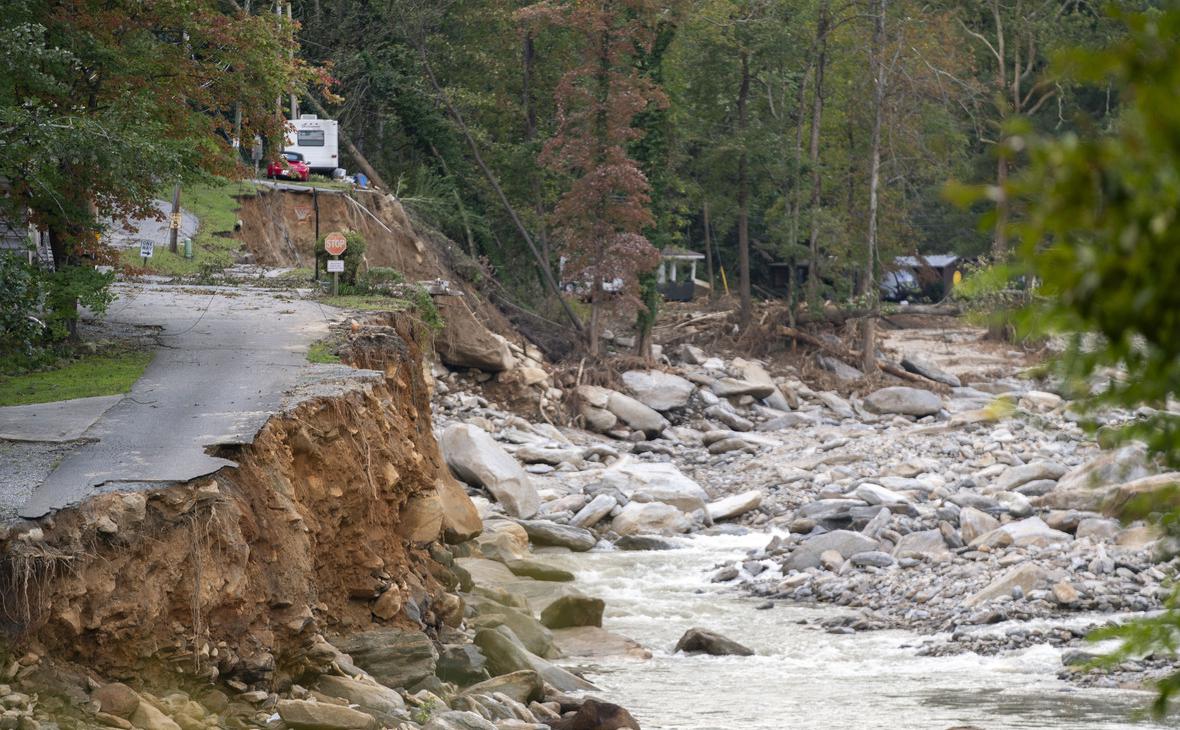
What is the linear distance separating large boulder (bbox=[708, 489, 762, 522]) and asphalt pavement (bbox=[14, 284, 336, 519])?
8088mm

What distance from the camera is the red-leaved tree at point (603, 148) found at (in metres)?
34.3

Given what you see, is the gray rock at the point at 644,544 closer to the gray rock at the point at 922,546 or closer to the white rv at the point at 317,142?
the gray rock at the point at 922,546

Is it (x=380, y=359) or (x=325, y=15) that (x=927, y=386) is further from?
(x=380, y=359)

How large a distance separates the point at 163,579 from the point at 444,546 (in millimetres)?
7492

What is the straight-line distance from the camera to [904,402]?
116 feet

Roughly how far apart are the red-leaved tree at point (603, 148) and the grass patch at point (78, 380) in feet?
66.5

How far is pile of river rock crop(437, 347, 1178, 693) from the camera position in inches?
663

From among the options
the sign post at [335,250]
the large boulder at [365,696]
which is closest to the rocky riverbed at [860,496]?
the sign post at [335,250]

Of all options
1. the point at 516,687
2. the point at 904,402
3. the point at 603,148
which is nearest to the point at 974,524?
the point at 516,687

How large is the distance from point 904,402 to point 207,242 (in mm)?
17612

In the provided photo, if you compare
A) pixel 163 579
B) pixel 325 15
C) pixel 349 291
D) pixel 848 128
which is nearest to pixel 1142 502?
pixel 163 579

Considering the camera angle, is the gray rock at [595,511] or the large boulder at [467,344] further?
the large boulder at [467,344]

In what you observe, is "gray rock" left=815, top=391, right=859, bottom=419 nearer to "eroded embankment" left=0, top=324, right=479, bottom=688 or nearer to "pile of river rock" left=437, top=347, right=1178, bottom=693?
"pile of river rock" left=437, top=347, right=1178, bottom=693

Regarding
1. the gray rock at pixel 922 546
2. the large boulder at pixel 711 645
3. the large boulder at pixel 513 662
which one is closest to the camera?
the large boulder at pixel 513 662
